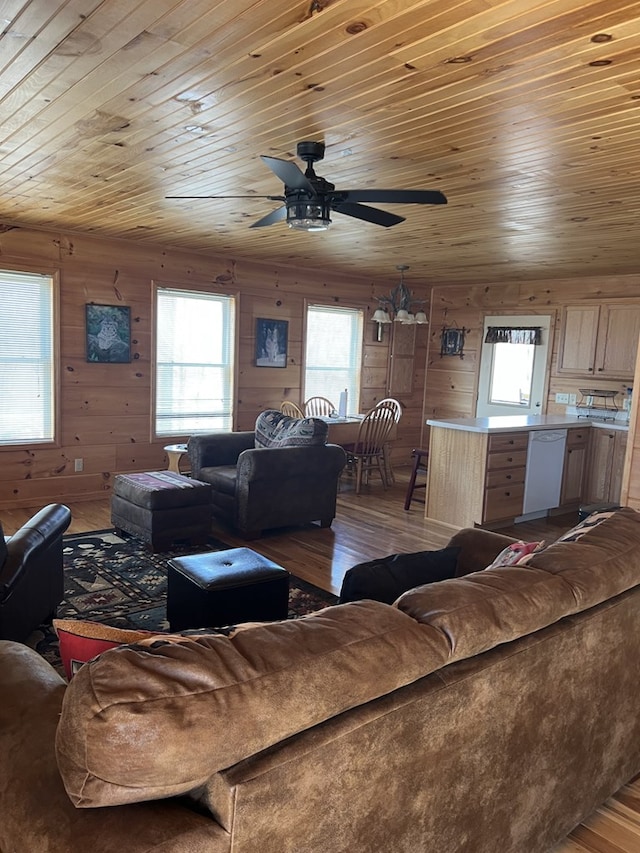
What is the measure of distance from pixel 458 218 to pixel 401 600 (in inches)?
140

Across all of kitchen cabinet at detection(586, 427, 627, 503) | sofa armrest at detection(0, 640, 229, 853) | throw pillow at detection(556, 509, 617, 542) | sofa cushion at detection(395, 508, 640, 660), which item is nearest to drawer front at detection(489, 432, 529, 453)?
kitchen cabinet at detection(586, 427, 627, 503)

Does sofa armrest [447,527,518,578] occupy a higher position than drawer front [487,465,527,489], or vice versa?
sofa armrest [447,527,518,578]

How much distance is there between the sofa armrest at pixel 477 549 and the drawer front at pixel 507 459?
2697 mm

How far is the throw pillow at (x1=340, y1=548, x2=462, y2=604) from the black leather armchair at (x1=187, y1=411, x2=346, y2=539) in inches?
106

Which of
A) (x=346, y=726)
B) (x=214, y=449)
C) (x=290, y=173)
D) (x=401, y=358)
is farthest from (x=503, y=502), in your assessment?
(x=346, y=726)

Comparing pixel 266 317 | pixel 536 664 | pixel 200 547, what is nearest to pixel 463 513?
pixel 200 547

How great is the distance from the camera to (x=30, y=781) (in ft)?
3.84

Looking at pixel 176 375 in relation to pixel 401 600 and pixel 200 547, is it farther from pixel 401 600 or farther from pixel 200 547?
pixel 401 600

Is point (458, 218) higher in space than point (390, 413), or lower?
higher

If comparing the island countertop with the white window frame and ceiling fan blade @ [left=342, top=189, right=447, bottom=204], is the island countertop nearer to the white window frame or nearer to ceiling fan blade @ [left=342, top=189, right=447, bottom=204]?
the white window frame

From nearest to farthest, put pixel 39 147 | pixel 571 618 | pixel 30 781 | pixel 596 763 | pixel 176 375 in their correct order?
pixel 30 781, pixel 571 618, pixel 596 763, pixel 39 147, pixel 176 375

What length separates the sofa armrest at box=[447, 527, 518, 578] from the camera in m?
2.55

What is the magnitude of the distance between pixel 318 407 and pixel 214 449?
2268mm

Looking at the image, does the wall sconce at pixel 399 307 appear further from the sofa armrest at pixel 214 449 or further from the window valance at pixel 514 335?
the sofa armrest at pixel 214 449
